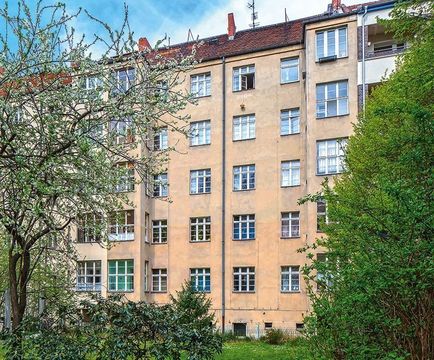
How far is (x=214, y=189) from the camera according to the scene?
32.7 meters

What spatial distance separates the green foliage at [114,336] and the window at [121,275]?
2440 centimetres

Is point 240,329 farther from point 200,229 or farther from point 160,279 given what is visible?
point 200,229

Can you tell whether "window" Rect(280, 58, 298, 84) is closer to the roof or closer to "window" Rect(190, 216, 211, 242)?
the roof

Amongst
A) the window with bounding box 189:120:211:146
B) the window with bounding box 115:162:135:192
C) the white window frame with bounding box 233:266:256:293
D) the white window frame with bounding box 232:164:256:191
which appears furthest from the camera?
the window with bounding box 189:120:211:146

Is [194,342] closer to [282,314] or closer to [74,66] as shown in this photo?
[74,66]

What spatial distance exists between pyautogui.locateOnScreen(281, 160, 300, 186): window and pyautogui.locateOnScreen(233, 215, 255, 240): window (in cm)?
293

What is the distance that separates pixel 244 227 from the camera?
3188cm

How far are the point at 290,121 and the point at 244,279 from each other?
377 inches

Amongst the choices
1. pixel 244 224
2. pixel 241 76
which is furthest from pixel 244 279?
pixel 241 76

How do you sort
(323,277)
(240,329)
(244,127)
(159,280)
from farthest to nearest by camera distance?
(159,280) < (244,127) < (240,329) < (323,277)

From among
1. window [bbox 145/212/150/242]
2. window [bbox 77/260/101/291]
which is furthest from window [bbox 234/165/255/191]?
window [bbox 77/260/101/291]

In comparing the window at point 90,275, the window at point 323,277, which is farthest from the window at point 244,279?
the window at point 323,277

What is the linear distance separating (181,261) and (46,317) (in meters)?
23.9

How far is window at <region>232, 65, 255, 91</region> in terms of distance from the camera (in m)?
33.0
